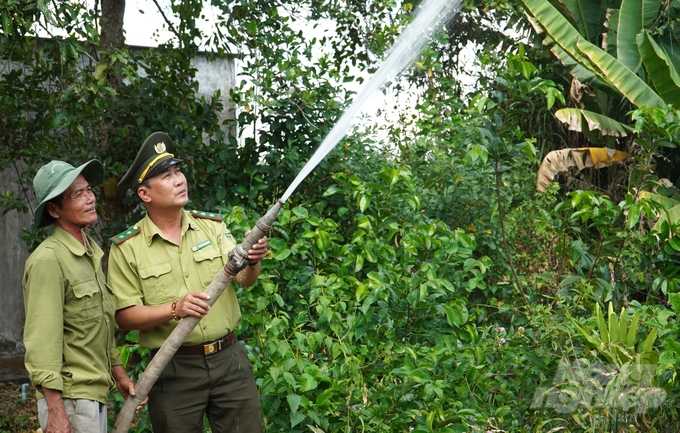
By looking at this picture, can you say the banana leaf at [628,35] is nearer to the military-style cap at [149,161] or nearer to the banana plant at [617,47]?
the banana plant at [617,47]

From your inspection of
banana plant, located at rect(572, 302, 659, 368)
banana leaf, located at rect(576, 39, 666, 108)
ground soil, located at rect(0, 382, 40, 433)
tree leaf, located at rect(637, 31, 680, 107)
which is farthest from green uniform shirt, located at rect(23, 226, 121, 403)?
tree leaf, located at rect(637, 31, 680, 107)

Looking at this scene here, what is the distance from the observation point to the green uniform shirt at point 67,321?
290 centimetres

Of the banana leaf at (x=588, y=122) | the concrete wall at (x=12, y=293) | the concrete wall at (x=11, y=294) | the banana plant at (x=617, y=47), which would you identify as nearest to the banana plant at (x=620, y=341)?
the concrete wall at (x=12, y=293)

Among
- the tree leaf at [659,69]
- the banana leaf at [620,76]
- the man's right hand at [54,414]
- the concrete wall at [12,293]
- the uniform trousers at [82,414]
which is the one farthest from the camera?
the banana leaf at [620,76]

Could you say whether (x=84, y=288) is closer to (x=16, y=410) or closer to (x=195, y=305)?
(x=195, y=305)

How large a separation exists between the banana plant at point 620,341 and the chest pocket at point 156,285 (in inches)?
75.6

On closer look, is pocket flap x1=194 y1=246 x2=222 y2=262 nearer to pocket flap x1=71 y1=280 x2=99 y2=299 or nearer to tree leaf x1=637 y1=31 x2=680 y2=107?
pocket flap x1=71 y1=280 x2=99 y2=299

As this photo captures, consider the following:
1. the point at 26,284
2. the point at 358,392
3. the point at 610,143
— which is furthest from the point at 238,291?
the point at 610,143

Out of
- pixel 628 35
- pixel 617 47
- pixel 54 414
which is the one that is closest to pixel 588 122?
pixel 617 47

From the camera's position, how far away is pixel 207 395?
3412 millimetres

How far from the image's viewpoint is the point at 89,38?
4.50m

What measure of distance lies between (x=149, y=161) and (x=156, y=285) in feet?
1.81

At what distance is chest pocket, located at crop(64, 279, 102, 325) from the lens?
120 inches

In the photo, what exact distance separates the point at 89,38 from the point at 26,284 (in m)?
1.98
